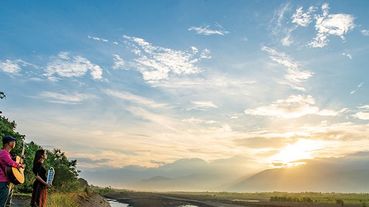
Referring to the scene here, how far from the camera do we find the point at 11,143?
12172 mm

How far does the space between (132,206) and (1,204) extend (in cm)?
4969

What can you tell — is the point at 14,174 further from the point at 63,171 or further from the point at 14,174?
the point at 63,171

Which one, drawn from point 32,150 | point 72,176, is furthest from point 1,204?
point 72,176

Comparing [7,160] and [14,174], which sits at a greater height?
[7,160]

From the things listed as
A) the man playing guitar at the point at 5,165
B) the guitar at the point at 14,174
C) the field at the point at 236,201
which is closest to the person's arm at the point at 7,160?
the man playing guitar at the point at 5,165

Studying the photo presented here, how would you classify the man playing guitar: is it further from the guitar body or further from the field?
the field

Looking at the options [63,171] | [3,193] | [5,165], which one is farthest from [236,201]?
[5,165]

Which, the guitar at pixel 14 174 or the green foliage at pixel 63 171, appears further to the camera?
the green foliage at pixel 63 171

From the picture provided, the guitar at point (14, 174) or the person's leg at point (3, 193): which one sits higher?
the guitar at point (14, 174)

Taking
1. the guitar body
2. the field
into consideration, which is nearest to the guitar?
the guitar body

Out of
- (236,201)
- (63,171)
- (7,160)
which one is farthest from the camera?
(236,201)

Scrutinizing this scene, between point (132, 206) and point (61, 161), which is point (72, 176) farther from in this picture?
point (132, 206)

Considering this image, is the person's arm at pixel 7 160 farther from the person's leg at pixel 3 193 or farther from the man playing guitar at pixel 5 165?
the person's leg at pixel 3 193

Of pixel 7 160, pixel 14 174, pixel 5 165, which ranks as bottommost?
pixel 14 174
